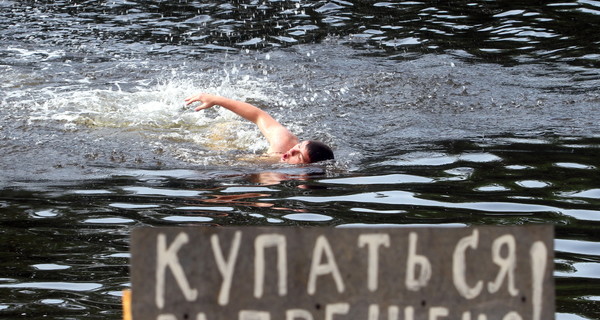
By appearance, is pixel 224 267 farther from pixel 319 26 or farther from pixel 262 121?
pixel 319 26

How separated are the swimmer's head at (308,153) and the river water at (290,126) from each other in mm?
155

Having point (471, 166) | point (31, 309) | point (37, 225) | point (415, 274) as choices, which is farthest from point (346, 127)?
point (415, 274)

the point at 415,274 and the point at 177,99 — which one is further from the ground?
the point at 415,274

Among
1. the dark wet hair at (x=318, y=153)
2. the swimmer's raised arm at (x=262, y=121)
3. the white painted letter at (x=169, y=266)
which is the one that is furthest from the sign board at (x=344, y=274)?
the swimmer's raised arm at (x=262, y=121)

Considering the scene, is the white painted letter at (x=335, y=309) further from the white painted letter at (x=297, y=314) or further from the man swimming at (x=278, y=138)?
the man swimming at (x=278, y=138)

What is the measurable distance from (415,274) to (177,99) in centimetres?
932

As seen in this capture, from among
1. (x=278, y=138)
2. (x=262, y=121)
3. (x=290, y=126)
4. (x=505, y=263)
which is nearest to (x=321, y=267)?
(x=505, y=263)

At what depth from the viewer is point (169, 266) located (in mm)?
3066

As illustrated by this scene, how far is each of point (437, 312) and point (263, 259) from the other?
559mm

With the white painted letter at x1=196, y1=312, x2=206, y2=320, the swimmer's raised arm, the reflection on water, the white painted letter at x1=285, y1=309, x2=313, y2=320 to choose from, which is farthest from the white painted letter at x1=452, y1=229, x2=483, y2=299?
the reflection on water

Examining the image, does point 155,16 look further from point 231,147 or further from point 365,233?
point 365,233

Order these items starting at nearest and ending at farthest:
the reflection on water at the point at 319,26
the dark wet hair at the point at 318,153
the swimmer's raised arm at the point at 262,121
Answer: the dark wet hair at the point at 318,153 → the swimmer's raised arm at the point at 262,121 → the reflection on water at the point at 319,26

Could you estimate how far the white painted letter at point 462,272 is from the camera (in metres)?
3.15

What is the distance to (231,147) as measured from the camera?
10.4 meters
